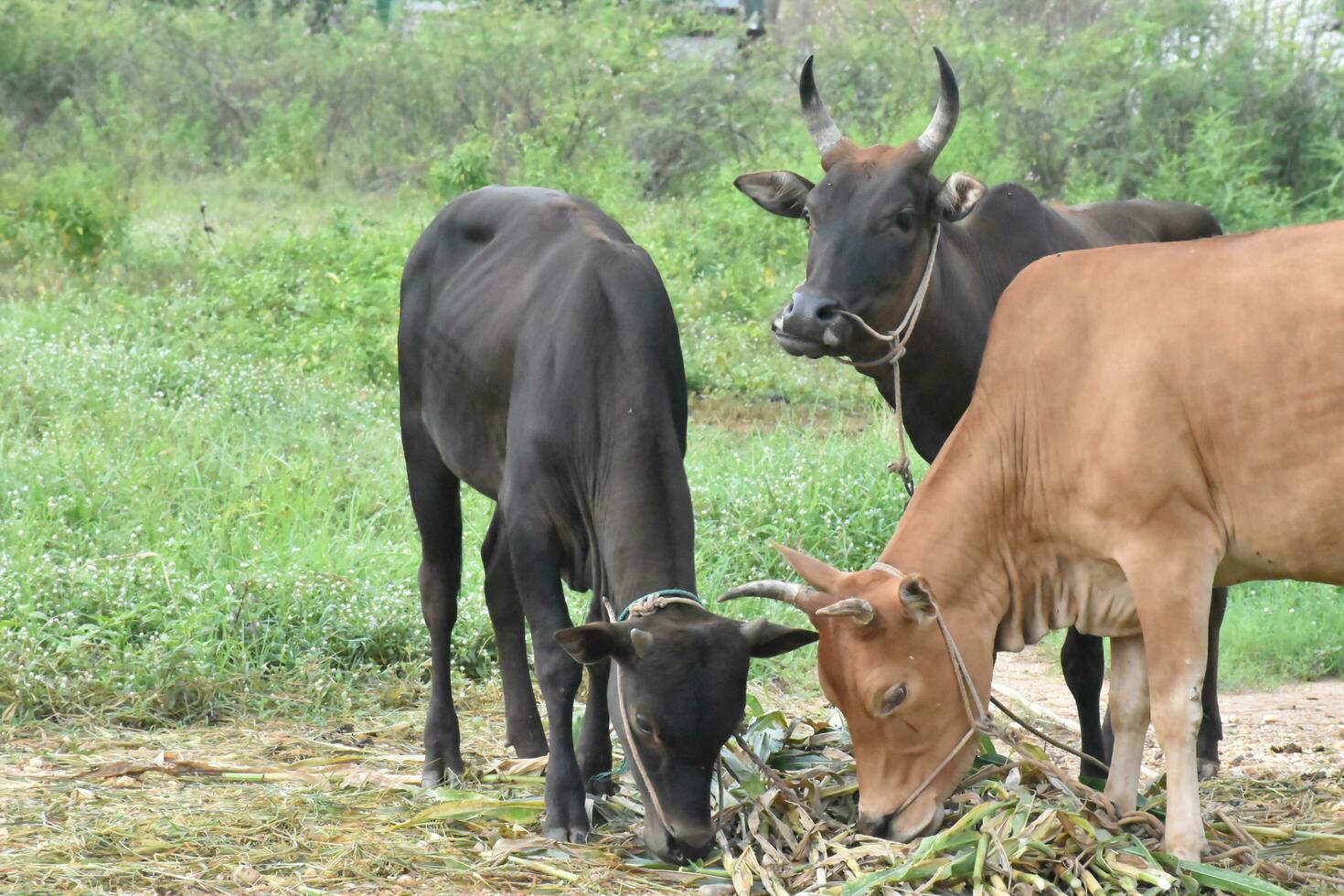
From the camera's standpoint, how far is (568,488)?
180 inches

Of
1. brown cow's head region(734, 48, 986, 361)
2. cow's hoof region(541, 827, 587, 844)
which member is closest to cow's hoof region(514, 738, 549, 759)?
cow's hoof region(541, 827, 587, 844)

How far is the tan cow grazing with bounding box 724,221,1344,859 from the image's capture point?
4.05 metres

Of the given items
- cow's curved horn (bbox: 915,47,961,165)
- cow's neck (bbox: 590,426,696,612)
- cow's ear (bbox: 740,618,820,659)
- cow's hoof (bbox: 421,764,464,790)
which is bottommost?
cow's hoof (bbox: 421,764,464,790)

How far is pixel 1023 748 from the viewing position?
432cm

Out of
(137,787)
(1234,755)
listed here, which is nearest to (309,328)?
(137,787)

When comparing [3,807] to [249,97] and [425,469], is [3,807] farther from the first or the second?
[249,97]

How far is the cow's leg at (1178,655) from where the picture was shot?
13.2 ft

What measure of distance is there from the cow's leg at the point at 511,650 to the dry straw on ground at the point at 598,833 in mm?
176

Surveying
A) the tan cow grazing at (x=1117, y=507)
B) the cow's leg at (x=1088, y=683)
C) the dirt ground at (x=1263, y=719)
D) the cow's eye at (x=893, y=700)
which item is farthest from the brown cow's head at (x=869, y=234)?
the dirt ground at (x=1263, y=719)

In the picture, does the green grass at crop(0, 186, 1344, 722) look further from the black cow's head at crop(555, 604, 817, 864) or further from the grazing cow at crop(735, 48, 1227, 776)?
the black cow's head at crop(555, 604, 817, 864)

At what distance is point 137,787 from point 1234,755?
363cm

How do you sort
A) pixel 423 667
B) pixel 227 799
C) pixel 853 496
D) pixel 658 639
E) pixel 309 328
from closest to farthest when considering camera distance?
pixel 658 639 → pixel 227 799 → pixel 423 667 → pixel 853 496 → pixel 309 328

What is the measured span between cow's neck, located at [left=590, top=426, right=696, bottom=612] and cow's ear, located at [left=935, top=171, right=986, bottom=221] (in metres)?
1.23

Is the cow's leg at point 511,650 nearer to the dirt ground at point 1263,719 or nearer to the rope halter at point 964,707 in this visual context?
the rope halter at point 964,707
